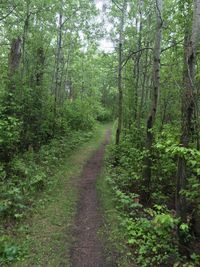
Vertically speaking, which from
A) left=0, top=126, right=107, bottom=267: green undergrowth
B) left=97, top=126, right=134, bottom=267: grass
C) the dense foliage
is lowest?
left=97, top=126, right=134, bottom=267: grass

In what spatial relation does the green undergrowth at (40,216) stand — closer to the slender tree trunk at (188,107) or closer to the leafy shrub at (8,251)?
the leafy shrub at (8,251)

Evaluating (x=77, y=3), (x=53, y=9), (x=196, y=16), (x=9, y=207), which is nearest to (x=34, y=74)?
(x=53, y=9)

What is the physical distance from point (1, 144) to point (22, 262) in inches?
215

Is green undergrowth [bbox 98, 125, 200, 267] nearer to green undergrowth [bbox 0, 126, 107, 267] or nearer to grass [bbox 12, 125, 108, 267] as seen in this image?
grass [bbox 12, 125, 108, 267]

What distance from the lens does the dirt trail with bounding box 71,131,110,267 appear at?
4645 mm

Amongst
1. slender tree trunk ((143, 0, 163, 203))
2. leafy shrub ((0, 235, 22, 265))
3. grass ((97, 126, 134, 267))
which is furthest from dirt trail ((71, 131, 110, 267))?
slender tree trunk ((143, 0, 163, 203))

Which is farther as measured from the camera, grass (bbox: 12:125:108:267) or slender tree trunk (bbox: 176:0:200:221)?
grass (bbox: 12:125:108:267)

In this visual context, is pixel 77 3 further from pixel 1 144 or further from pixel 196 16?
pixel 196 16

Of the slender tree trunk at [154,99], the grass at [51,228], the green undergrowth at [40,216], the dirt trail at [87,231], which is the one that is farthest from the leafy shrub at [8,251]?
the slender tree trunk at [154,99]

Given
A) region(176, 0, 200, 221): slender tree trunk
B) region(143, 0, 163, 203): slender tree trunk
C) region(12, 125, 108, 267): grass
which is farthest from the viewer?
region(143, 0, 163, 203): slender tree trunk

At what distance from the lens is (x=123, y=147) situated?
39.8 feet

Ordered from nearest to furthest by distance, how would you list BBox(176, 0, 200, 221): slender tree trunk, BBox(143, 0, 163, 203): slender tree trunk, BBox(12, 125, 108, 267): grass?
1. BBox(176, 0, 200, 221): slender tree trunk
2. BBox(12, 125, 108, 267): grass
3. BBox(143, 0, 163, 203): slender tree trunk

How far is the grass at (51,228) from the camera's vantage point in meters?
4.61

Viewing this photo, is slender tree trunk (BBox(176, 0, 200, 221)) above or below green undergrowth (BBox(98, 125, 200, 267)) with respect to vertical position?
above
